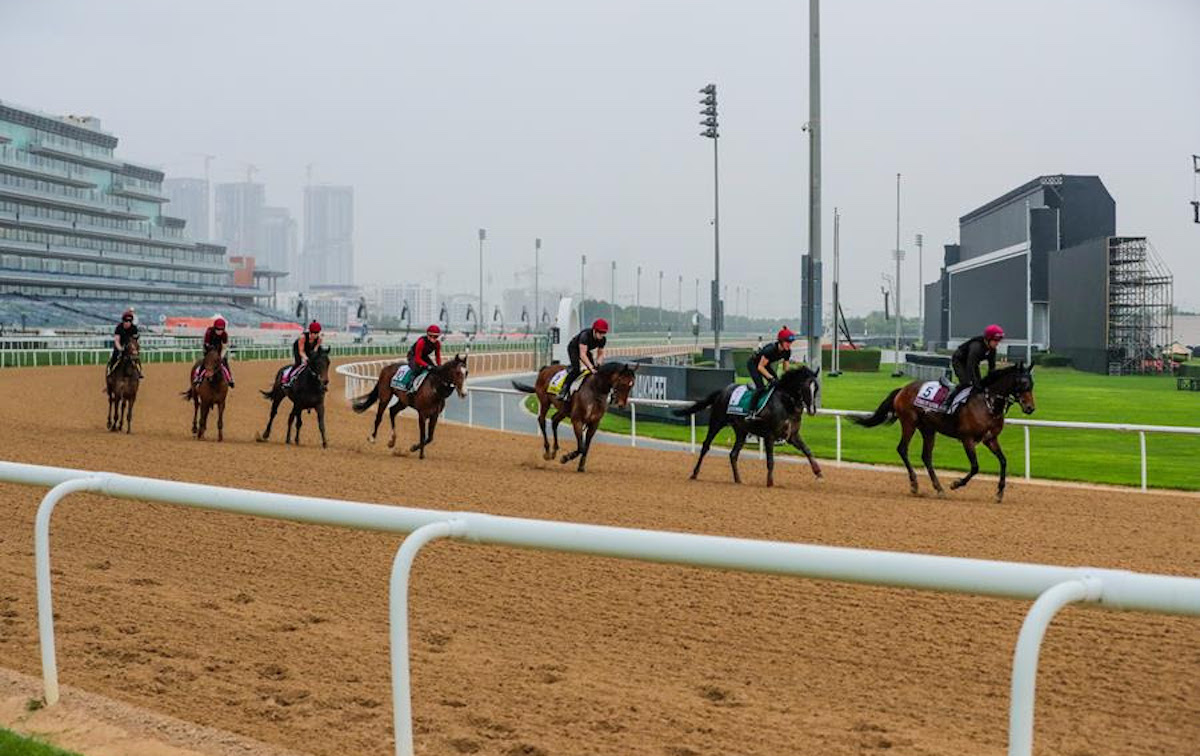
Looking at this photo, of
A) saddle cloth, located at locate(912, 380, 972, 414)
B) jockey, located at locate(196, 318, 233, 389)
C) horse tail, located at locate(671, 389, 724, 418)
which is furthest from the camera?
jockey, located at locate(196, 318, 233, 389)

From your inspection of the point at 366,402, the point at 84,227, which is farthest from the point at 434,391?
the point at 84,227

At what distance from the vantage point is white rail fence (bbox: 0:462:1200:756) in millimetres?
2125

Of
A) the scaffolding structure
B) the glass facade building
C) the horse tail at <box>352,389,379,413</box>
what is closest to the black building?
the scaffolding structure

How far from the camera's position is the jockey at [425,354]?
44.7 ft

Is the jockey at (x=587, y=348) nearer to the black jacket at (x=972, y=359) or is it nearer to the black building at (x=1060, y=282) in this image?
the black jacket at (x=972, y=359)

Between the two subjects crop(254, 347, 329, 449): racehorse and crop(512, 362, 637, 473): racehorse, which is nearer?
crop(512, 362, 637, 473): racehorse

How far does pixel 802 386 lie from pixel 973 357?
64.4 inches

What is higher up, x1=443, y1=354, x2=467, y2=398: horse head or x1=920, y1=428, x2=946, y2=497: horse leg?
x1=443, y1=354, x2=467, y2=398: horse head

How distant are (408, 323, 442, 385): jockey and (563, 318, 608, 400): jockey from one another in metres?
1.66

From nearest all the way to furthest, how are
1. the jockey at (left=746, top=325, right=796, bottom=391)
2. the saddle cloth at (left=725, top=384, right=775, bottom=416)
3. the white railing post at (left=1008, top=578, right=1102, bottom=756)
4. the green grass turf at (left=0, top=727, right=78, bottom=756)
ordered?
1. the white railing post at (left=1008, top=578, right=1102, bottom=756)
2. the green grass turf at (left=0, top=727, right=78, bottom=756)
3. the jockey at (left=746, top=325, right=796, bottom=391)
4. the saddle cloth at (left=725, top=384, right=775, bottom=416)

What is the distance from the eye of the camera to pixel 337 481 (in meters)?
10.8

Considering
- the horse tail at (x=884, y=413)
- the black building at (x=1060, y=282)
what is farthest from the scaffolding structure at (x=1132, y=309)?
the horse tail at (x=884, y=413)

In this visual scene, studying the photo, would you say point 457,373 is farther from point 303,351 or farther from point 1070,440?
point 1070,440

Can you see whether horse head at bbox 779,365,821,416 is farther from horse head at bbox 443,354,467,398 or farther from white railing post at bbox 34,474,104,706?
white railing post at bbox 34,474,104,706
